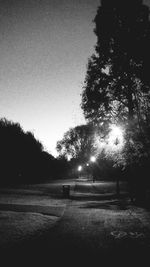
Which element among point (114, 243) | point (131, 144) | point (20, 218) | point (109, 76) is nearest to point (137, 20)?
point (109, 76)

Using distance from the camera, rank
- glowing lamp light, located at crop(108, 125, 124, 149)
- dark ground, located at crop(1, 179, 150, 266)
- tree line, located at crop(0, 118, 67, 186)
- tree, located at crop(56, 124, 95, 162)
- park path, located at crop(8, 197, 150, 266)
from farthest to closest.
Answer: tree, located at crop(56, 124, 95, 162) < tree line, located at crop(0, 118, 67, 186) < glowing lamp light, located at crop(108, 125, 124, 149) < park path, located at crop(8, 197, 150, 266) < dark ground, located at crop(1, 179, 150, 266)

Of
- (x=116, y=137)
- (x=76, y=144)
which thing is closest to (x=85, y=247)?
(x=116, y=137)

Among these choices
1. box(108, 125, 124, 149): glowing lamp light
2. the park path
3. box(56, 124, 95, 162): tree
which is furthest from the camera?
box(56, 124, 95, 162): tree

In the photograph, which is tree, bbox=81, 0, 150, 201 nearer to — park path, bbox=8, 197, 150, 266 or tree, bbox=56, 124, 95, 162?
park path, bbox=8, 197, 150, 266

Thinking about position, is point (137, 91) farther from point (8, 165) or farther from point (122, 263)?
point (8, 165)

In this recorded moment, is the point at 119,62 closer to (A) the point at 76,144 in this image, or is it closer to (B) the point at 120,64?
(B) the point at 120,64

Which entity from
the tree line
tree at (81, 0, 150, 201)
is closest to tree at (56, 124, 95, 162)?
the tree line

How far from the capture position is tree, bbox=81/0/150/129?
78.3 ft

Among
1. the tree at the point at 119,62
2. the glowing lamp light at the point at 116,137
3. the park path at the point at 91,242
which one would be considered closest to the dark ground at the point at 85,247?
the park path at the point at 91,242

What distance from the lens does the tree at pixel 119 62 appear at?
23875 mm

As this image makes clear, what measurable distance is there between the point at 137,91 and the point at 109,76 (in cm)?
275

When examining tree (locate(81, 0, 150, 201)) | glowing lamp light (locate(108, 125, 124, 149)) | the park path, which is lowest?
the park path

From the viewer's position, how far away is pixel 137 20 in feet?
79.2

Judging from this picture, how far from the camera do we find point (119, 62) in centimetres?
2430
